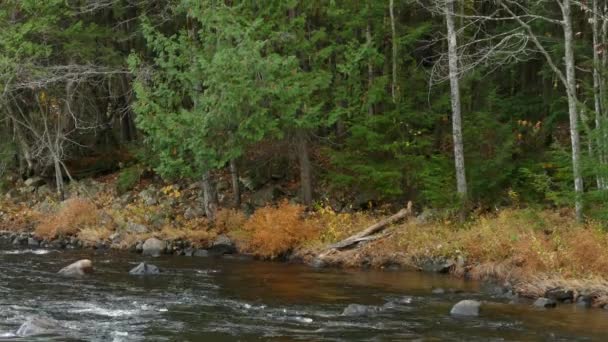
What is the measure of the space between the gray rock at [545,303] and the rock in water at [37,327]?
8772mm

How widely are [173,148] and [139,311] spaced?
1015 centimetres

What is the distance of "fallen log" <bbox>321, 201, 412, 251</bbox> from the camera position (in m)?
20.7

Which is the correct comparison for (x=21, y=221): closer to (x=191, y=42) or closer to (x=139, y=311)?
(x=191, y=42)

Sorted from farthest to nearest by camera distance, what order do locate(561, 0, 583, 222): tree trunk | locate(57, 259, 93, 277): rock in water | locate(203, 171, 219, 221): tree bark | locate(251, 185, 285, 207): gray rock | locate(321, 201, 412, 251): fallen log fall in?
locate(251, 185, 285, 207): gray rock, locate(203, 171, 219, 221): tree bark, locate(321, 201, 412, 251): fallen log, locate(57, 259, 93, 277): rock in water, locate(561, 0, 583, 222): tree trunk

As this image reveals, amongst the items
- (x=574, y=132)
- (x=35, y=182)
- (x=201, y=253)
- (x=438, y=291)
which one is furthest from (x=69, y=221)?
(x=574, y=132)

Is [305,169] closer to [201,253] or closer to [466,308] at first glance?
[201,253]

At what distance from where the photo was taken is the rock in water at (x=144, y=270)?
1862 cm

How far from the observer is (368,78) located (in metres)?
24.3

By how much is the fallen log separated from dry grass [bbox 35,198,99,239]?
944 cm

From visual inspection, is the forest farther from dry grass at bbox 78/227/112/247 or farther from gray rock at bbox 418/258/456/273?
dry grass at bbox 78/227/112/247

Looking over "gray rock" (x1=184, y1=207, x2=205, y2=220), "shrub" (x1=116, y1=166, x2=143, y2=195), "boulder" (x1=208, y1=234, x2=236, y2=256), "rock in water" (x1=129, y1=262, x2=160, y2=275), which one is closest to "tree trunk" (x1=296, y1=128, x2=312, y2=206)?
"boulder" (x1=208, y1=234, x2=236, y2=256)

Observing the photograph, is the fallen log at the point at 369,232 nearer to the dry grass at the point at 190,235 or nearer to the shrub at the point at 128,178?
the dry grass at the point at 190,235

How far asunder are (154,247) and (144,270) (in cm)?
432

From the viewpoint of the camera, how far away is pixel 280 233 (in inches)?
830
